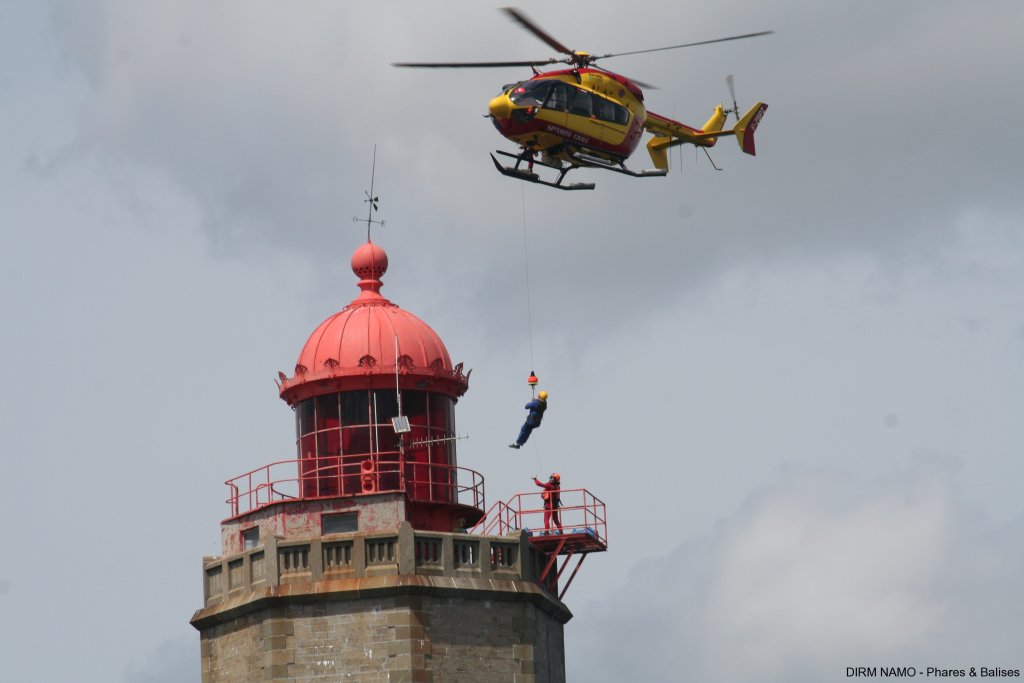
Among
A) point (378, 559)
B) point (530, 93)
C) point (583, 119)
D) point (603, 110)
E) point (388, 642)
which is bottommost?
point (388, 642)

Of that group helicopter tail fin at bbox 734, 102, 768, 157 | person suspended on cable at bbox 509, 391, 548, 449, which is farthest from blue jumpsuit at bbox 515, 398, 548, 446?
helicopter tail fin at bbox 734, 102, 768, 157

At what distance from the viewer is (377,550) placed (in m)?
45.8

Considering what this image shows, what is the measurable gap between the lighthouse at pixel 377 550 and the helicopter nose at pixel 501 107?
4.26 metres

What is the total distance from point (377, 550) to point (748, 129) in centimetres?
1796

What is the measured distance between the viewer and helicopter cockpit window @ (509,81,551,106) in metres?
49.6

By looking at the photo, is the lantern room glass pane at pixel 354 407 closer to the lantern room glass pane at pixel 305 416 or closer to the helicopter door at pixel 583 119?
the lantern room glass pane at pixel 305 416

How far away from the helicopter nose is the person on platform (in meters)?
8.50

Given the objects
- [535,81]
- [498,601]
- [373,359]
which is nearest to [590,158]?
[535,81]

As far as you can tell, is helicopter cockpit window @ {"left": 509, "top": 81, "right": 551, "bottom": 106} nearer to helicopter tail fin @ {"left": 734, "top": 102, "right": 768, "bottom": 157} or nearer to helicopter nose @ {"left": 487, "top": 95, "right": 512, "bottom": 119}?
helicopter nose @ {"left": 487, "top": 95, "right": 512, "bottom": 119}

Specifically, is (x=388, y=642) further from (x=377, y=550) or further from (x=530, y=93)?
(x=530, y=93)

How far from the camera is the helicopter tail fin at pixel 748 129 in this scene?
57.2 m

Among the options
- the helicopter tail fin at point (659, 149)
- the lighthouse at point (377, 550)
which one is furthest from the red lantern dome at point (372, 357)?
the helicopter tail fin at point (659, 149)

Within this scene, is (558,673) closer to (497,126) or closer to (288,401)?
(288,401)

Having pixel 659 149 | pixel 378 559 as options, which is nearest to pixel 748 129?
pixel 659 149
